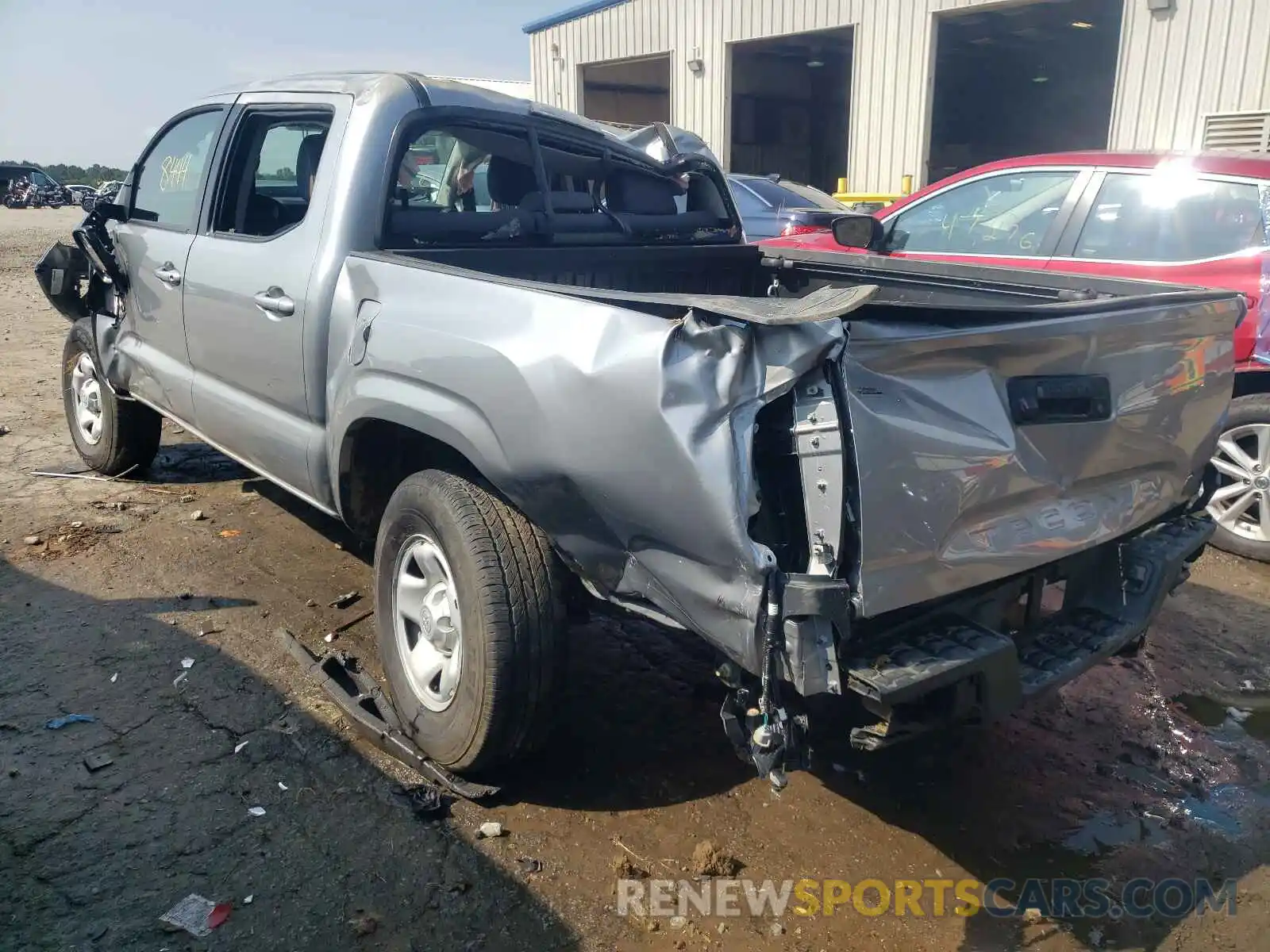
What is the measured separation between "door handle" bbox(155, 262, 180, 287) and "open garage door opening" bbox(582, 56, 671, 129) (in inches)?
674

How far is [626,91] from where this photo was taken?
23.2 meters

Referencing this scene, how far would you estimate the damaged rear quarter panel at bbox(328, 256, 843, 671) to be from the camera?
7.04ft

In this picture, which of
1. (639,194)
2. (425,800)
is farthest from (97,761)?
(639,194)

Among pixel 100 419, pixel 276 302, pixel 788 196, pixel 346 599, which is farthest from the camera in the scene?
pixel 788 196

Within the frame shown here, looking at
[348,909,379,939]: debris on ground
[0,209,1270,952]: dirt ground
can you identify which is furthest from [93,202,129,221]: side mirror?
[348,909,379,939]: debris on ground

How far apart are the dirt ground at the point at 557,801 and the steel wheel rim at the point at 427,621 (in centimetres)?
29

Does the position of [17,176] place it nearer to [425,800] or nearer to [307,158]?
[307,158]

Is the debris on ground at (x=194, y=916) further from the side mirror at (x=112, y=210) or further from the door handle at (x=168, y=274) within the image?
the side mirror at (x=112, y=210)

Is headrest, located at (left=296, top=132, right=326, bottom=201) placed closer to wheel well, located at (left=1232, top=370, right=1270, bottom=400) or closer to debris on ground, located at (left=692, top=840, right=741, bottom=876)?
debris on ground, located at (left=692, top=840, right=741, bottom=876)

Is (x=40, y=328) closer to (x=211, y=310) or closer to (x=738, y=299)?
(x=211, y=310)

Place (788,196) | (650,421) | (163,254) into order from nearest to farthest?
(650,421) → (163,254) → (788,196)

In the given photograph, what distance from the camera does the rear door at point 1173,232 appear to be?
4.76 m

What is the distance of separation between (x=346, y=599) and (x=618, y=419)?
2.42m

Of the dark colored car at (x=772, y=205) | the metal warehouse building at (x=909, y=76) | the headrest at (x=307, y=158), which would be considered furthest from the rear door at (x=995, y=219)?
the metal warehouse building at (x=909, y=76)
